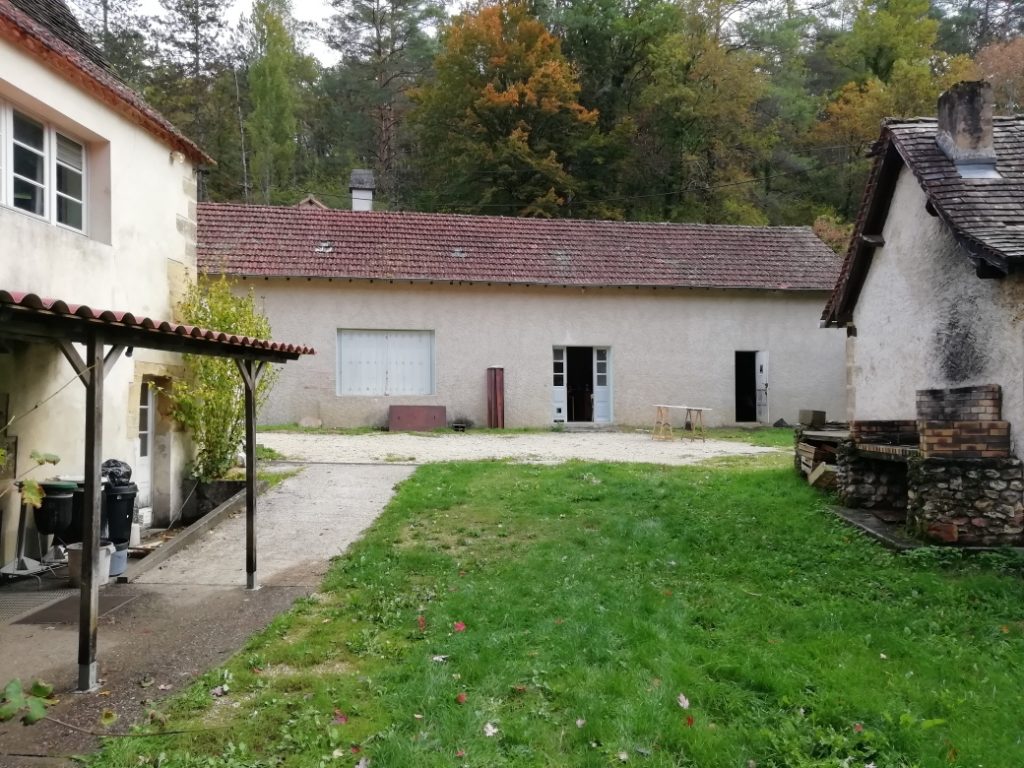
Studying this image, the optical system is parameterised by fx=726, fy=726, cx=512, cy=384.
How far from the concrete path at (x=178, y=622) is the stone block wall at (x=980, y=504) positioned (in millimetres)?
5609

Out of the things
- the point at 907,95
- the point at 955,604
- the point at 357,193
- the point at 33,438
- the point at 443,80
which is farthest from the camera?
the point at 443,80

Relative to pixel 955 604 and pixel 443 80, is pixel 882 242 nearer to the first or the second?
pixel 955 604

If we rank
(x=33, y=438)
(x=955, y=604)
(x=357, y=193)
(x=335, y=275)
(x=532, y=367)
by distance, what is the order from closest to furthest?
(x=955, y=604)
(x=33, y=438)
(x=335, y=275)
(x=532, y=367)
(x=357, y=193)

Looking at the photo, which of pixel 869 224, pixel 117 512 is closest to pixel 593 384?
pixel 869 224

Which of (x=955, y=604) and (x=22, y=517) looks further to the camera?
(x=22, y=517)

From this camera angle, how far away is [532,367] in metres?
17.3

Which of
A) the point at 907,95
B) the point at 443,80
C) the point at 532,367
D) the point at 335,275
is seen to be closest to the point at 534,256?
the point at 532,367

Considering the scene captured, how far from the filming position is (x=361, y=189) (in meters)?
21.0

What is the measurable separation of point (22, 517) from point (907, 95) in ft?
99.8

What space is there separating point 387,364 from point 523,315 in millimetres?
3402

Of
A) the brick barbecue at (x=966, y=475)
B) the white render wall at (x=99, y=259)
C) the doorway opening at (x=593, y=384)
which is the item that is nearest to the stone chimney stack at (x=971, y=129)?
the brick barbecue at (x=966, y=475)

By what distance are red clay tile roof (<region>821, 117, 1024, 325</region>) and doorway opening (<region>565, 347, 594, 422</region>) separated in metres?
9.46

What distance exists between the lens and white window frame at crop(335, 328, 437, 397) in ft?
54.6

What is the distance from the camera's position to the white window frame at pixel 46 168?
599 cm
